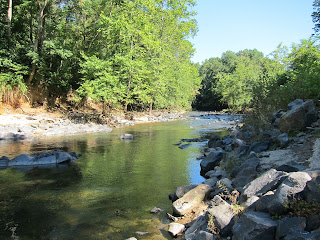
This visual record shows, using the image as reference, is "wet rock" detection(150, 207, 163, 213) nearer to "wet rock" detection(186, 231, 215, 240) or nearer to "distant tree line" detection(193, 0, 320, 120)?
"wet rock" detection(186, 231, 215, 240)

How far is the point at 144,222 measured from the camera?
18.2ft

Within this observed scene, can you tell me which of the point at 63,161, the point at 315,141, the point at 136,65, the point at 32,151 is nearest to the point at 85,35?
the point at 136,65

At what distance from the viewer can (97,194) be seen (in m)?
7.10

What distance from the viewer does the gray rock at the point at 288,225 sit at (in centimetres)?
330

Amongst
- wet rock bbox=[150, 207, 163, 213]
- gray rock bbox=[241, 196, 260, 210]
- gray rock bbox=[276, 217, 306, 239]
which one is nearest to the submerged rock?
wet rock bbox=[150, 207, 163, 213]

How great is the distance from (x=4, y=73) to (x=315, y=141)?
21.5 meters

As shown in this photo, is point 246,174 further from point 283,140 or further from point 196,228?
point 283,140

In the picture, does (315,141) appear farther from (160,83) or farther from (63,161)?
(160,83)

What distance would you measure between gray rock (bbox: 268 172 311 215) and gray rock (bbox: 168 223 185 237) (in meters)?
1.88

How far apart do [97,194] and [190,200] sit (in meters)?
2.50

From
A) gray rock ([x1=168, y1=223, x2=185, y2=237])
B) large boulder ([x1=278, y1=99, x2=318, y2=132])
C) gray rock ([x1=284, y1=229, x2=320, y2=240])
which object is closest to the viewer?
gray rock ([x1=284, y1=229, x2=320, y2=240])

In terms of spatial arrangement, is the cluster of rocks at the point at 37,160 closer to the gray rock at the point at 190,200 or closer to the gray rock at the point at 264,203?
the gray rock at the point at 190,200

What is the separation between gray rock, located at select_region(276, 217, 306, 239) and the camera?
330 centimetres

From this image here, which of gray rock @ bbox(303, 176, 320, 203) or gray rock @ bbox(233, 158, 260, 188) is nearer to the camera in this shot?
gray rock @ bbox(303, 176, 320, 203)
